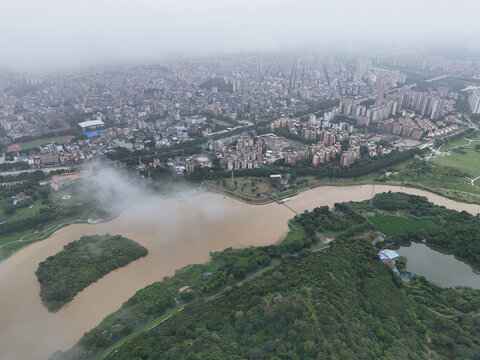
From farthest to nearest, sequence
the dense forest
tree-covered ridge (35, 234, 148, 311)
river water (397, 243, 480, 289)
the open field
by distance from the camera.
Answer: the open field, river water (397, 243, 480, 289), tree-covered ridge (35, 234, 148, 311), the dense forest

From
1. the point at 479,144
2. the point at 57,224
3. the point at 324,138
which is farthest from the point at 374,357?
the point at 479,144

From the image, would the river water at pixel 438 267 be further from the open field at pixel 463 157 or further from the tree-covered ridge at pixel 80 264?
the tree-covered ridge at pixel 80 264

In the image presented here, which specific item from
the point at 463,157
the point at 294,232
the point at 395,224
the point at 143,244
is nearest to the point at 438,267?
the point at 395,224

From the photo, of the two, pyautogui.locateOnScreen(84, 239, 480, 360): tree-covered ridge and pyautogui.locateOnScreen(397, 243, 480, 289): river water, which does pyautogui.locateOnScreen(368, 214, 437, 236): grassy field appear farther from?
pyautogui.locateOnScreen(84, 239, 480, 360): tree-covered ridge

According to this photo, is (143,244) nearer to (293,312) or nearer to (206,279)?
(206,279)

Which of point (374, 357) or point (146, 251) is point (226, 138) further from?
point (374, 357)

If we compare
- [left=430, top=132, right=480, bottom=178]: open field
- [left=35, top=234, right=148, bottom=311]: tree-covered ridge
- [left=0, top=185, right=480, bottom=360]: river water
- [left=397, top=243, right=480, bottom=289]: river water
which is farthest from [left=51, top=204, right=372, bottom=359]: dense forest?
[left=430, top=132, right=480, bottom=178]: open field
